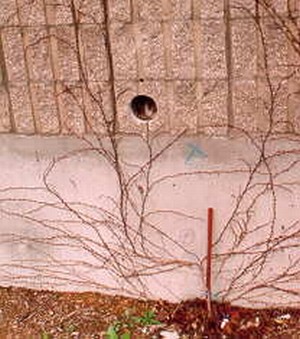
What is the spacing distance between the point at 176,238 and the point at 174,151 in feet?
1.71

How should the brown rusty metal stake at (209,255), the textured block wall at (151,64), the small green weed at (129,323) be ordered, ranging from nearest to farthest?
the textured block wall at (151,64) → the brown rusty metal stake at (209,255) → the small green weed at (129,323)

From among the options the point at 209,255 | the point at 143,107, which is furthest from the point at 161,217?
the point at 143,107

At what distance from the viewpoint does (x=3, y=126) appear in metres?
3.83

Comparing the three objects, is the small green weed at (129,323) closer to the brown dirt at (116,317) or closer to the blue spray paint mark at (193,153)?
the brown dirt at (116,317)

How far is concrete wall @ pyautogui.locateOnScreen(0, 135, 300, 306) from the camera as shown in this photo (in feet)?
11.5

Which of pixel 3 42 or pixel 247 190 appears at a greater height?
pixel 3 42

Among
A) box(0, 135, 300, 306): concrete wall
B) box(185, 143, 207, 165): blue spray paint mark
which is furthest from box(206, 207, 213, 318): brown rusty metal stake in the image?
box(185, 143, 207, 165): blue spray paint mark

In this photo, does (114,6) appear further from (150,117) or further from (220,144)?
(220,144)

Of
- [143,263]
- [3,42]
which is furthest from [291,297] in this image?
[3,42]

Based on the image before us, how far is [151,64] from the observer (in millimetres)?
3434

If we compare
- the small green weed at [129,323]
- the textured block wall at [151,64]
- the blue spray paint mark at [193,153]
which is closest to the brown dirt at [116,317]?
the small green weed at [129,323]

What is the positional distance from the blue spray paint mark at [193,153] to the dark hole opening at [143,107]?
27cm

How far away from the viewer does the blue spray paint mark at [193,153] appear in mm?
3525

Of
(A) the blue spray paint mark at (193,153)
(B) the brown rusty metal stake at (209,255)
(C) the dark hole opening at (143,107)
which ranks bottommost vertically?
(B) the brown rusty metal stake at (209,255)
